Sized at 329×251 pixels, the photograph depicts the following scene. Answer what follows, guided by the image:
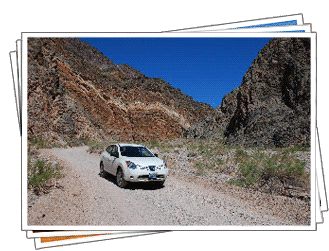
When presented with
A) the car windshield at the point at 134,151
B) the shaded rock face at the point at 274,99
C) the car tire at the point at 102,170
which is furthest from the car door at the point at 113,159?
the shaded rock face at the point at 274,99

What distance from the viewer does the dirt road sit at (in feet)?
21.3

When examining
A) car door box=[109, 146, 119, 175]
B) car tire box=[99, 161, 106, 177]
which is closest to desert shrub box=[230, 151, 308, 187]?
car door box=[109, 146, 119, 175]

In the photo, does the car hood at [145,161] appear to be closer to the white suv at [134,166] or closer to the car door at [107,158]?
the white suv at [134,166]

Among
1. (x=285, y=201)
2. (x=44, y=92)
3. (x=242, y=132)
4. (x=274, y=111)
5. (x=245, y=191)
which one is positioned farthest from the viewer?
(x=242, y=132)

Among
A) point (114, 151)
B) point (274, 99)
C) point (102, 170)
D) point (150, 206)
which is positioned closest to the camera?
point (150, 206)

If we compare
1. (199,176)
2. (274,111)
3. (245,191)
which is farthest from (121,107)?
(245,191)

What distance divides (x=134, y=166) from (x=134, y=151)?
971mm

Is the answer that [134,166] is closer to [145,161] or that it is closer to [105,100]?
[145,161]

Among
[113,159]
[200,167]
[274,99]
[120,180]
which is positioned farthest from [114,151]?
[274,99]

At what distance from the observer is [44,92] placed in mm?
13797

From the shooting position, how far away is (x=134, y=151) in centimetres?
873

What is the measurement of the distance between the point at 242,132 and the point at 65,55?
17.9 m

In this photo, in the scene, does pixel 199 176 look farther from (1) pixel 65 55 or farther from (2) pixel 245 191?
(1) pixel 65 55

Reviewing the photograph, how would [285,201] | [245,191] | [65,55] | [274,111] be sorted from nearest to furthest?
[285,201] → [245,191] → [274,111] → [65,55]
